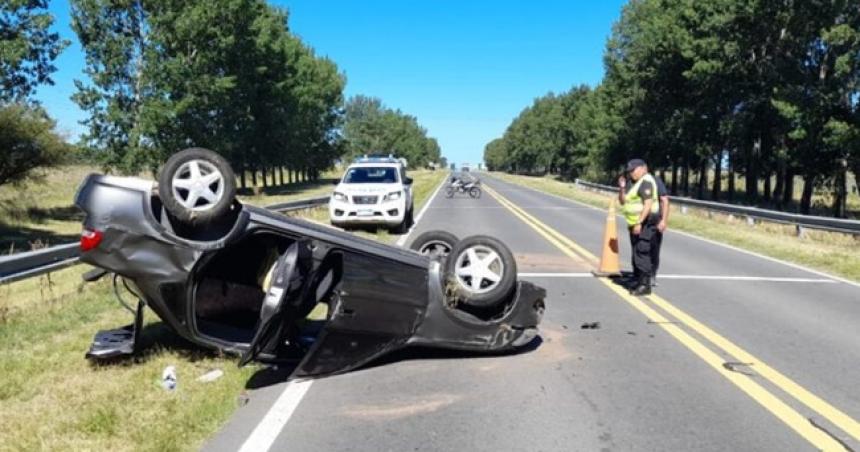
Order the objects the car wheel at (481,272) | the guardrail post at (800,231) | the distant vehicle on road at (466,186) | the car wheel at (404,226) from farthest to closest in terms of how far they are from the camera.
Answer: the distant vehicle on road at (466,186)
the guardrail post at (800,231)
the car wheel at (404,226)
the car wheel at (481,272)

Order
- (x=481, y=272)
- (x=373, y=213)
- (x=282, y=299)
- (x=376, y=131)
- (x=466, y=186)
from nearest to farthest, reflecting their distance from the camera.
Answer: (x=282, y=299)
(x=481, y=272)
(x=373, y=213)
(x=466, y=186)
(x=376, y=131)

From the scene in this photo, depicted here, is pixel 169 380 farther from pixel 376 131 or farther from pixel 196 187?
pixel 376 131

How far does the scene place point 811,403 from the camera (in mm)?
5207

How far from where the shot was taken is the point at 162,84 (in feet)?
127

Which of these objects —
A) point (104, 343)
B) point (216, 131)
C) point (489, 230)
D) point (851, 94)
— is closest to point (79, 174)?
point (216, 131)

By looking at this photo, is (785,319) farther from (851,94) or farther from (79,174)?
(79,174)

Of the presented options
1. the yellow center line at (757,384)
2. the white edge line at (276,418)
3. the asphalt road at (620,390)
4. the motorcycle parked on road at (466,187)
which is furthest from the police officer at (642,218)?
the motorcycle parked on road at (466,187)

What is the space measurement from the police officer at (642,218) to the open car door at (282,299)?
5740 millimetres

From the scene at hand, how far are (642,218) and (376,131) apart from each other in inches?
4882

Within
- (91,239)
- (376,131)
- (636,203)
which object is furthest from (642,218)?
(376,131)

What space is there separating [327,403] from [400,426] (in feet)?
2.37

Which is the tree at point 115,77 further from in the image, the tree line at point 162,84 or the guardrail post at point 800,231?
the guardrail post at point 800,231

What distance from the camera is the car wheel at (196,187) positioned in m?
5.32

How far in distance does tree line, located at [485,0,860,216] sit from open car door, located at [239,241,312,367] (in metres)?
31.4
